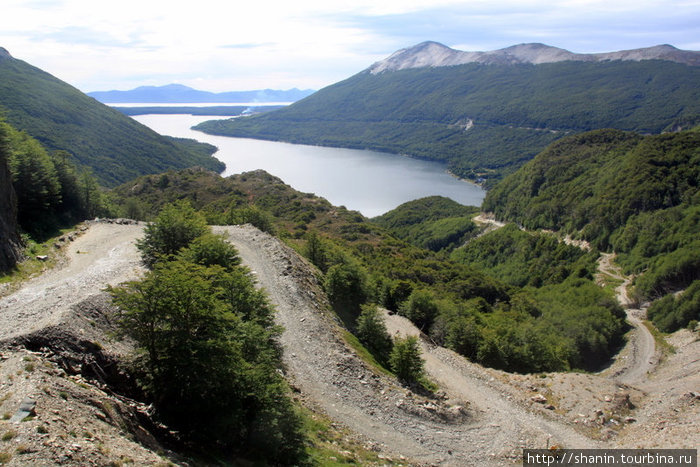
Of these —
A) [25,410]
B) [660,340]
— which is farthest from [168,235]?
[660,340]

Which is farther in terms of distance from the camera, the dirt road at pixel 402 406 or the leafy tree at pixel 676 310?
the leafy tree at pixel 676 310

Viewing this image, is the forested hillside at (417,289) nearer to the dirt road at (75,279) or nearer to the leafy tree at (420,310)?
the leafy tree at (420,310)

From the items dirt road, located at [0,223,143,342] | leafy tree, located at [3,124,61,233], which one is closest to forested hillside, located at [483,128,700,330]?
dirt road, located at [0,223,143,342]

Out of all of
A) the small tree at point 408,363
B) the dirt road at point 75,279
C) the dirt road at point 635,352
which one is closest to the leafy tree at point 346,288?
the small tree at point 408,363

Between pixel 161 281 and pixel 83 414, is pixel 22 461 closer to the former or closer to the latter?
pixel 83 414

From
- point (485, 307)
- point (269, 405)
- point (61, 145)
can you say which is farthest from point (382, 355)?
point (61, 145)

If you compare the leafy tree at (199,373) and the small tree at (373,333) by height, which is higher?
the leafy tree at (199,373)
